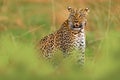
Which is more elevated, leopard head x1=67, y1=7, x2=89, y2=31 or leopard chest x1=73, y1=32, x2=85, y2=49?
leopard head x1=67, y1=7, x2=89, y2=31

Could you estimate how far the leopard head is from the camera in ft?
22.2

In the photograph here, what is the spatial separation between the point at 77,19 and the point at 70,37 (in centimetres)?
31

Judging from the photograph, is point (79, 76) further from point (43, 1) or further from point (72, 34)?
point (43, 1)

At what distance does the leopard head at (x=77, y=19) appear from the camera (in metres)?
6.76

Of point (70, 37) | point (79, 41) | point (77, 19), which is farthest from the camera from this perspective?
point (70, 37)

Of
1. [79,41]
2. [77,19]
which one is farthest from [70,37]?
[77,19]

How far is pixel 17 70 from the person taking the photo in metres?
4.00

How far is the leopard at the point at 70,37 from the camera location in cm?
677

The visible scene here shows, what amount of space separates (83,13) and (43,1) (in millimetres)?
8915

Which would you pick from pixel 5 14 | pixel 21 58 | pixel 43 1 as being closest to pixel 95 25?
pixel 5 14

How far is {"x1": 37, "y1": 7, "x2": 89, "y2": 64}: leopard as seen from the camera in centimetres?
677

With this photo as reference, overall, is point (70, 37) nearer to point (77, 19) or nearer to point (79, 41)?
point (79, 41)

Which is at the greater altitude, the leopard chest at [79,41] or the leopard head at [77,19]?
the leopard head at [77,19]

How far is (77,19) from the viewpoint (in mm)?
6777
